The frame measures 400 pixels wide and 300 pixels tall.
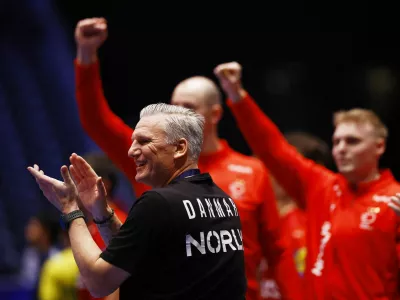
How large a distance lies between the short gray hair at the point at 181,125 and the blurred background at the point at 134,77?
19.6 feet

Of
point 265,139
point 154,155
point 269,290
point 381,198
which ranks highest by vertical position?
point 154,155

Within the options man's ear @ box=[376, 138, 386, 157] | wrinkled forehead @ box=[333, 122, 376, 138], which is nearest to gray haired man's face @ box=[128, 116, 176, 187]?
wrinkled forehead @ box=[333, 122, 376, 138]

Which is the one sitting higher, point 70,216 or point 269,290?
point 70,216

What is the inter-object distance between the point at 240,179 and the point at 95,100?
89 cm

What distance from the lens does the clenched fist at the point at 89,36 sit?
3883 millimetres

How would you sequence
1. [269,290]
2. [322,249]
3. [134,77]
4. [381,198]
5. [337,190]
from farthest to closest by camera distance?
1. [134,77]
2. [269,290]
3. [337,190]
4. [322,249]
5. [381,198]

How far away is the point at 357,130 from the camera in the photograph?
4.22 m

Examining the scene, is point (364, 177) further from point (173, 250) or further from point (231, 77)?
point (173, 250)

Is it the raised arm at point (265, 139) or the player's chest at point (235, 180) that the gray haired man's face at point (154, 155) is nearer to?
the player's chest at point (235, 180)

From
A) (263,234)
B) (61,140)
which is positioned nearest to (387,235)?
(263,234)

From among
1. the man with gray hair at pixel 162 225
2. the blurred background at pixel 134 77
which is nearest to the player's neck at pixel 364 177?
the man with gray hair at pixel 162 225

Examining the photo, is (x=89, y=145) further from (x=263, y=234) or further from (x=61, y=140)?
(x=263, y=234)

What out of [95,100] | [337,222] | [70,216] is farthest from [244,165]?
[70,216]

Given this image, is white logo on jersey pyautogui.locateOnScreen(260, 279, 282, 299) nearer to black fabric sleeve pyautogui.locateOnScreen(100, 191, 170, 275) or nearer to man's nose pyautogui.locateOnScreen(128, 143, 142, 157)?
man's nose pyautogui.locateOnScreen(128, 143, 142, 157)
